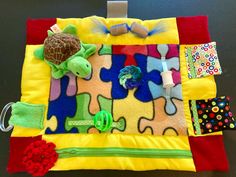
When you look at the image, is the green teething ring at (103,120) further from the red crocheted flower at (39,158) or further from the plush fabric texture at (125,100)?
the red crocheted flower at (39,158)

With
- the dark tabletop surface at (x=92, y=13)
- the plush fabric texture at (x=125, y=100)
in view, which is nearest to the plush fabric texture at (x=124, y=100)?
the plush fabric texture at (x=125, y=100)

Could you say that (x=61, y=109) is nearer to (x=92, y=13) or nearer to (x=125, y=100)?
(x=125, y=100)

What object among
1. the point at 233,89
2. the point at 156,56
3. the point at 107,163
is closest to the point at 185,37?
the point at 156,56

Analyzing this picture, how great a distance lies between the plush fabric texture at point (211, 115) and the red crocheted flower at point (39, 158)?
45 cm

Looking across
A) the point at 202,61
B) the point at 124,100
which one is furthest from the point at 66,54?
the point at 202,61

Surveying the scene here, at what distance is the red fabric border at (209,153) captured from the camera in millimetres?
809

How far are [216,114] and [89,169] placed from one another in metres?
0.43

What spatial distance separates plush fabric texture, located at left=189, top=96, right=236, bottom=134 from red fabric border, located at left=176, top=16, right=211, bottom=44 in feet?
0.73

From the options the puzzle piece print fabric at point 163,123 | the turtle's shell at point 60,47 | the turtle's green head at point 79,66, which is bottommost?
the puzzle piece print fabric at point 163,123

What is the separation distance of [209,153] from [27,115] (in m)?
0.58

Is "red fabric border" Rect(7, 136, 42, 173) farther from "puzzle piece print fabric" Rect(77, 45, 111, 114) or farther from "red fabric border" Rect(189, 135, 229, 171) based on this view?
"red fabric border" Rect(189, 135, 229, 171)

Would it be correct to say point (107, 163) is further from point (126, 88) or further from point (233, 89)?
point (233, 89)

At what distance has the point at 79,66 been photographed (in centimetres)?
85

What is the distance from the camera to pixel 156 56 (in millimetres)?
917
